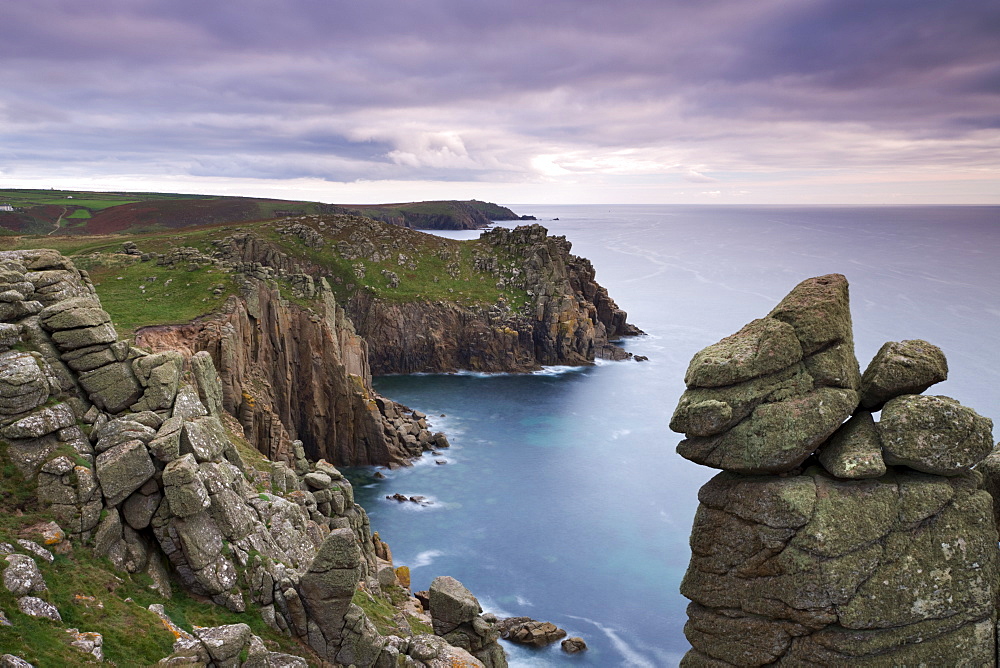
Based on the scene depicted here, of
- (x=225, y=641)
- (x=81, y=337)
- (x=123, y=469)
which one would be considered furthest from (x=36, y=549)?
(x=81, y=337)

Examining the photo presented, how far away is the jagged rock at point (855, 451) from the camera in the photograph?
21.3m

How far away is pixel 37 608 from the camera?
758 inches

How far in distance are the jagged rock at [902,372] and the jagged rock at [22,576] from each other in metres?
29.1

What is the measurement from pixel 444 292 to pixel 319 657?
124 m

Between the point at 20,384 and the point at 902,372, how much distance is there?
3328 centimetres

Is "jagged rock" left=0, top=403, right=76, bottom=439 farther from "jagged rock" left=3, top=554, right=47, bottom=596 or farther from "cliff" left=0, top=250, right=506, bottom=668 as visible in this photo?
"jagged rock" left=3, top=554, right=47, bottom=596

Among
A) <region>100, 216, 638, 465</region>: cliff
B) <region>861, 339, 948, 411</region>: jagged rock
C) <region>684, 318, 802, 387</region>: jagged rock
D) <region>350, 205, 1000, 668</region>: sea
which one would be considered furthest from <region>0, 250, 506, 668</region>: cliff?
<region>100, 216, 638, 465</region>: cliff

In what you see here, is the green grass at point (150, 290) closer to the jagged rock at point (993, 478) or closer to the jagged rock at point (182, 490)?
the jagged rock at point (182, 490)

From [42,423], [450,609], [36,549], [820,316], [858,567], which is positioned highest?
[820,316]

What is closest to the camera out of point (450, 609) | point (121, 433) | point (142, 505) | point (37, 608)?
point (37, 608)

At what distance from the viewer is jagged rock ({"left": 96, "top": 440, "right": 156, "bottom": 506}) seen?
24.3 metres

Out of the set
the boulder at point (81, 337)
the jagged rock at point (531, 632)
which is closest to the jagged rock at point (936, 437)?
the boulder at point (81, 337)

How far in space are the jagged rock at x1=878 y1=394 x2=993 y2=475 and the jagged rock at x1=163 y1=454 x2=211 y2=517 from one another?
85.8 feet

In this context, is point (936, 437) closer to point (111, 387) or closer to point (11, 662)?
point (11, 662)
